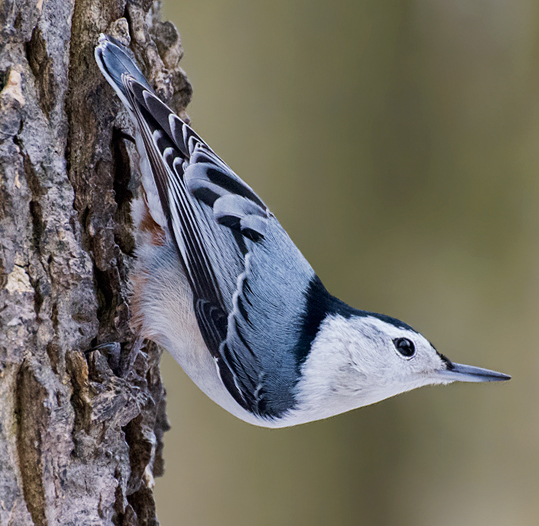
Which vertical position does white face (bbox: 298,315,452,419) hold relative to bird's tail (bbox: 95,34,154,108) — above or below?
below

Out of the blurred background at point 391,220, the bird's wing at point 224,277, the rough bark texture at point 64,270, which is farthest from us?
the blurred background at point 391,220

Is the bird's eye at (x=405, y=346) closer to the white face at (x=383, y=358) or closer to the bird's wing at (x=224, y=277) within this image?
the white face at (x=383, y=358)

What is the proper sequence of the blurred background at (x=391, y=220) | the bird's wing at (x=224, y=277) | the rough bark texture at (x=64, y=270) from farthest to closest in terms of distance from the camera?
the blurred background at (x=391, y=220) < the bird's wing at (x=224, y=277) < the rough bark texture at (x=64, y=270)

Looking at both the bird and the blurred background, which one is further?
the blurred background

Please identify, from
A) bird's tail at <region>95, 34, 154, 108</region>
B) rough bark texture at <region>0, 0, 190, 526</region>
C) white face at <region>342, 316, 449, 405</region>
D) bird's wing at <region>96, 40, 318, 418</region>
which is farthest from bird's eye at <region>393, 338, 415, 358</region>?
bird's tail at <region>95, 34, 154, 108</region>

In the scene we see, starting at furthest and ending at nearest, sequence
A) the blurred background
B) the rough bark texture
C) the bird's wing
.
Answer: the blurred background → the bird's wing → the rough bark texture

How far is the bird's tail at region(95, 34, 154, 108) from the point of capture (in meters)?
0.74

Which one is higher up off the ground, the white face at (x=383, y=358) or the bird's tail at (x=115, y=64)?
the bird's tail at (x=115, y=64)

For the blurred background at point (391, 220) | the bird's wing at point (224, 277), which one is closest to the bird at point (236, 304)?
the bird's wing at point (224, 277)

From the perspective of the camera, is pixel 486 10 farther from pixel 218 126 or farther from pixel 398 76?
pixel 218 126

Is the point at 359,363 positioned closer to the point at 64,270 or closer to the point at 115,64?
the point at 64,270

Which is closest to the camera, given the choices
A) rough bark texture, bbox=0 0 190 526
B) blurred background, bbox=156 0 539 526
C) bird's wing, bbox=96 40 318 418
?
rough bark texture, bbox=0 0 190 526

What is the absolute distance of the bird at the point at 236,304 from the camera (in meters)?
0.77

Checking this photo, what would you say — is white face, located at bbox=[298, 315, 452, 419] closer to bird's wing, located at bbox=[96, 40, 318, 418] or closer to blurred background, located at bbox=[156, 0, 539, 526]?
bird's wing, located at bbox=[96, 40, 318, 418]
